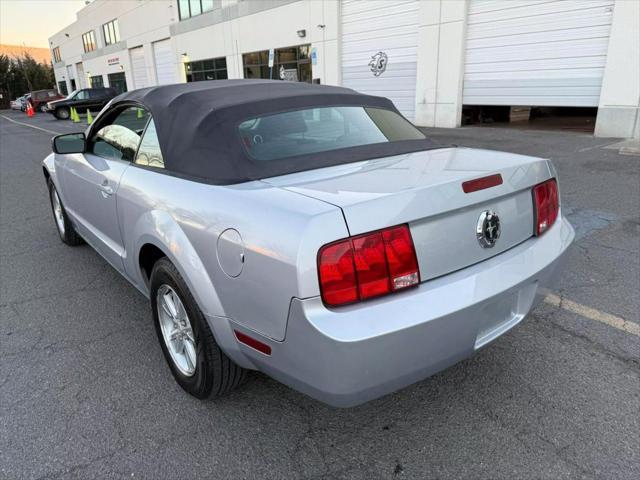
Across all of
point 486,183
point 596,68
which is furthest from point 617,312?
point 596,68

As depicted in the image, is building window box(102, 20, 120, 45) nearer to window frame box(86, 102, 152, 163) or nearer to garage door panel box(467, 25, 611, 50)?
garage door panel box(467, 25, 611, 50)

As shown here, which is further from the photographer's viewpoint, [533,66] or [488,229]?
[533,66]

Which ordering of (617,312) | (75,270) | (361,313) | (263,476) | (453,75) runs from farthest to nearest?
(453,75) < (75,270) < (617,312) < (263,476) < (361,313)

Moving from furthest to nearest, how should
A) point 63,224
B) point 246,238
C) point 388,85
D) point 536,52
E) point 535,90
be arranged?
1. point 388,85
2. point 535,90
3. point 536,52
4. point 63,224
5. point 246,238

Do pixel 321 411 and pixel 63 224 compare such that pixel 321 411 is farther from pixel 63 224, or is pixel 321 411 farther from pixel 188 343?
pixel 63 224

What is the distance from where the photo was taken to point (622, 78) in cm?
1063

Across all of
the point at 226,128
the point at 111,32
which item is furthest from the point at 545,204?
the point at 111,32

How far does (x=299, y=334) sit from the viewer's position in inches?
69.1

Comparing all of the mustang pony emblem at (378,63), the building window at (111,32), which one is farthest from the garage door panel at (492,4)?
the building window at (111,32)

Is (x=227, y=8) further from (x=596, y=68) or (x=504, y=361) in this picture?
(x=504, y=361)

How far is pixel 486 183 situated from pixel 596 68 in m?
11.3

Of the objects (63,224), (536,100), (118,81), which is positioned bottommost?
(63,224)

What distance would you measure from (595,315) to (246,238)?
8.41 feet

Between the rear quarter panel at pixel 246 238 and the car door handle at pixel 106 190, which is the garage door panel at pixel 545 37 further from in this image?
the rear quarter panel at pixel 246 238
